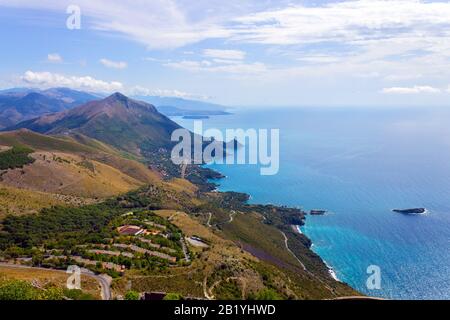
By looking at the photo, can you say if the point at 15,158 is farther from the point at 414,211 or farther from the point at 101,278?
the point at 414,211

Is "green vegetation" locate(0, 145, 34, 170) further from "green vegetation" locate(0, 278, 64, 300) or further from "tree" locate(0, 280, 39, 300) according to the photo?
"tree" locate(0, 280, 39, 300)

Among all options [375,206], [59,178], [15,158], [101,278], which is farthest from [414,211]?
[15,158]

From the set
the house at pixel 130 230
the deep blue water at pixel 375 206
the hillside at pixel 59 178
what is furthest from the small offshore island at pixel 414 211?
the house at pixel 130 230

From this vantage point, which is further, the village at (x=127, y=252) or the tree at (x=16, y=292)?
the village at (x=127, y=252)

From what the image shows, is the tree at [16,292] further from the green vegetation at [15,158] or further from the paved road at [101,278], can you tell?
the green vegetation at [15,158]

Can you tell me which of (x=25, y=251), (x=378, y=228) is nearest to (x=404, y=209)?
(x=378, y=228)
